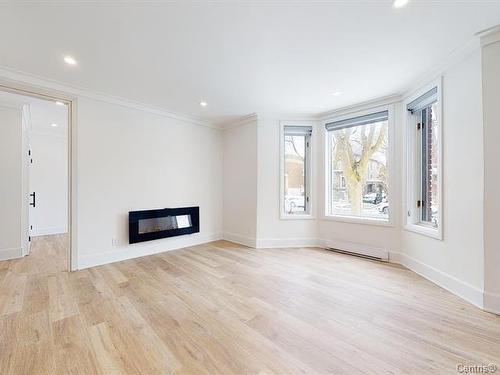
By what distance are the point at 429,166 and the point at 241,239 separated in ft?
11.0

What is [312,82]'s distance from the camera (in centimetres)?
303

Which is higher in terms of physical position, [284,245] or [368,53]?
[368,53]

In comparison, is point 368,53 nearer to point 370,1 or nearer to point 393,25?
point 393,25

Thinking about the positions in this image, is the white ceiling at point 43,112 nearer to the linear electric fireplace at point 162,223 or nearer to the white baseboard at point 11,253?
the linear electric fireplace at point 162,223

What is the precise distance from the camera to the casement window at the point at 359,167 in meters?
3.77

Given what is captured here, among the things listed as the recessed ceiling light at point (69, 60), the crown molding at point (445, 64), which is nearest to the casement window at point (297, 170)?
the crown molding at point (445, 64)

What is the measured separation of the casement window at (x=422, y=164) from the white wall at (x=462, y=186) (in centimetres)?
39

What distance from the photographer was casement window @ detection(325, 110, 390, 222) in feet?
12.4

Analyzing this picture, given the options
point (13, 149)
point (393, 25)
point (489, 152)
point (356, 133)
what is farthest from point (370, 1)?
point (13, 149)

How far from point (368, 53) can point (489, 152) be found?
1.50m

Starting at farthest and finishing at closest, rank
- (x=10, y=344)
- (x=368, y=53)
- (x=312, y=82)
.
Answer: (x=312, y=82) → (x=368, y=53) → (x=10, y=344)

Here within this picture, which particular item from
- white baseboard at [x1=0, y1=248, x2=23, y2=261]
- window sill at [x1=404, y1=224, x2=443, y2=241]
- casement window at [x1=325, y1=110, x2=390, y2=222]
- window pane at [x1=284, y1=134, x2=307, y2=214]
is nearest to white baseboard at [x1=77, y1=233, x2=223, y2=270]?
white baseboard at [x1=0, y1=248, x2=23, y2=261]

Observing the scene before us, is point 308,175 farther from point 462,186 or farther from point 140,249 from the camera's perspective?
point 140,249

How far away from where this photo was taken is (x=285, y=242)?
4.40m
